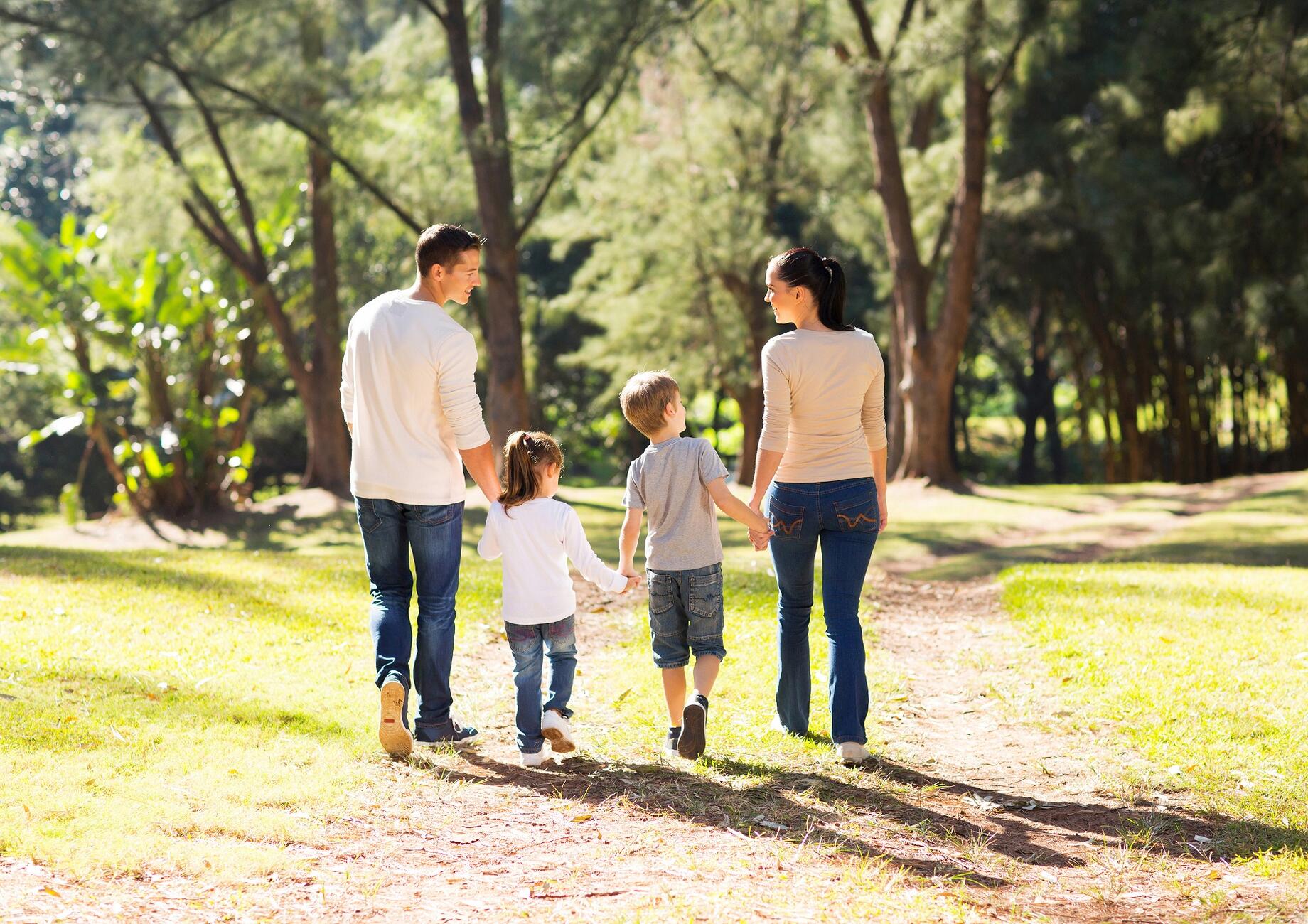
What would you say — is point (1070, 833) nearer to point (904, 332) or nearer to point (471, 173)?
point (904, 332)

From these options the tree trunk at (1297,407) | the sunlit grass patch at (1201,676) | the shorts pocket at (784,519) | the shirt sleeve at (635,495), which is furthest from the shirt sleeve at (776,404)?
the tree trunk at (1297,407)

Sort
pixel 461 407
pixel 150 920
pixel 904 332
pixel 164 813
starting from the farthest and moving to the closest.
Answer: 1. pixel 904 332
2. pixel 461 407
3. pixel 164 813
4. pixel 150 920

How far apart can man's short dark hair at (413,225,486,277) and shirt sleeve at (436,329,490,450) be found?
28cm

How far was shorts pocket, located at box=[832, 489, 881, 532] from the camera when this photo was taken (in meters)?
4.57

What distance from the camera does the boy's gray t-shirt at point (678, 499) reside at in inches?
177

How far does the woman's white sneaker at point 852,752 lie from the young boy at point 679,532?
56 cm

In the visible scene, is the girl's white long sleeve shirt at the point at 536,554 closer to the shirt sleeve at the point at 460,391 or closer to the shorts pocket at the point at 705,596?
the shirt sleeve at the point at 460,391

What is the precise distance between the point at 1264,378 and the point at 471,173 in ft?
47.0

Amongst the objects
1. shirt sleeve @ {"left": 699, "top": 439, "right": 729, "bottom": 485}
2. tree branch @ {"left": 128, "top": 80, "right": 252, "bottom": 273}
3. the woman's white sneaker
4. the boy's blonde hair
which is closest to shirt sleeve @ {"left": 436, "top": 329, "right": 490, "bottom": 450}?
the boy's blonde hair

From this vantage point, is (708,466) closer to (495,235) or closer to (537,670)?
(537,670)

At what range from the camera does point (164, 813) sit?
12.6 ft

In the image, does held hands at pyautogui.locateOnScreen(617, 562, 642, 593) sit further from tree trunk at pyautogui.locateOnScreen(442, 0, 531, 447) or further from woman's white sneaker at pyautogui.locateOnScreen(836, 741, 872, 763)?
tree trunk at pyautogui.locateOnScreen(442, 0, 531, 447)

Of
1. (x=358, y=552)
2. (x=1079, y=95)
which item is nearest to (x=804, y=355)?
(x=358, y=552)

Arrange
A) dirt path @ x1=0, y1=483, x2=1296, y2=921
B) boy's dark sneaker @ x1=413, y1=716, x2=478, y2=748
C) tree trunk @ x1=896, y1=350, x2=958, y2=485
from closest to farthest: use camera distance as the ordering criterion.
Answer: dirt path @ x1=0, y1=483, x2=1296, y2=921 → boy's dark sneaker @ x1=413, y1=716, x2=478, y2=748 → tree trunk @ x1=896, y1=350, x2=958, y2=485
